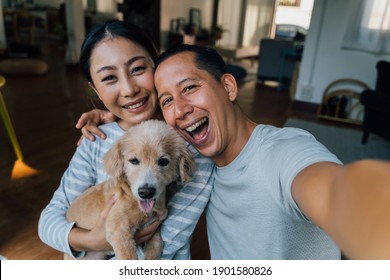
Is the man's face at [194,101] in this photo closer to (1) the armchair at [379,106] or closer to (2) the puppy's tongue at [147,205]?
(2) the puppy's tongue at [147,205]

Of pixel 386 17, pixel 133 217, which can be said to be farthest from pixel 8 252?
pixel 386 17

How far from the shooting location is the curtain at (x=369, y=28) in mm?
3139

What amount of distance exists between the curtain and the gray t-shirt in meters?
3.25

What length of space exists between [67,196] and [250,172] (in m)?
0.52

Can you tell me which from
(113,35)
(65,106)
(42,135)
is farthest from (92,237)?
(65,106)

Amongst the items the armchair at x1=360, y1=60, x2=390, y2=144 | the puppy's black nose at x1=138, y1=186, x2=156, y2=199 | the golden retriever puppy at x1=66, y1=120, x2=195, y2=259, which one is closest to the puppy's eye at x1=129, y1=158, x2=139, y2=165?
the golden retriever puppy at x1=66, y1=120, x2=195, y2=259

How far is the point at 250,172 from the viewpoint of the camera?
62 centimetres

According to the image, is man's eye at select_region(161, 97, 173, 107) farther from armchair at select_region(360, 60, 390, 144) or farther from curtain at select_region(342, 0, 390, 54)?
curtain at select_region(342, 0, 390, 54)

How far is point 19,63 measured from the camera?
16.8ft

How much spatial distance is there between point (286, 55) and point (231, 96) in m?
5.01

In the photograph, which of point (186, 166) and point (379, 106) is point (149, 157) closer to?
point (186, 166)

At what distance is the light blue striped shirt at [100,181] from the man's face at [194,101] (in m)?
0.12

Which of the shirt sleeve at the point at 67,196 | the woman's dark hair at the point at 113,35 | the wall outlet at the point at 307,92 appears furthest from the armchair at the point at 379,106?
the shirt sleeve at the point at 67,196
